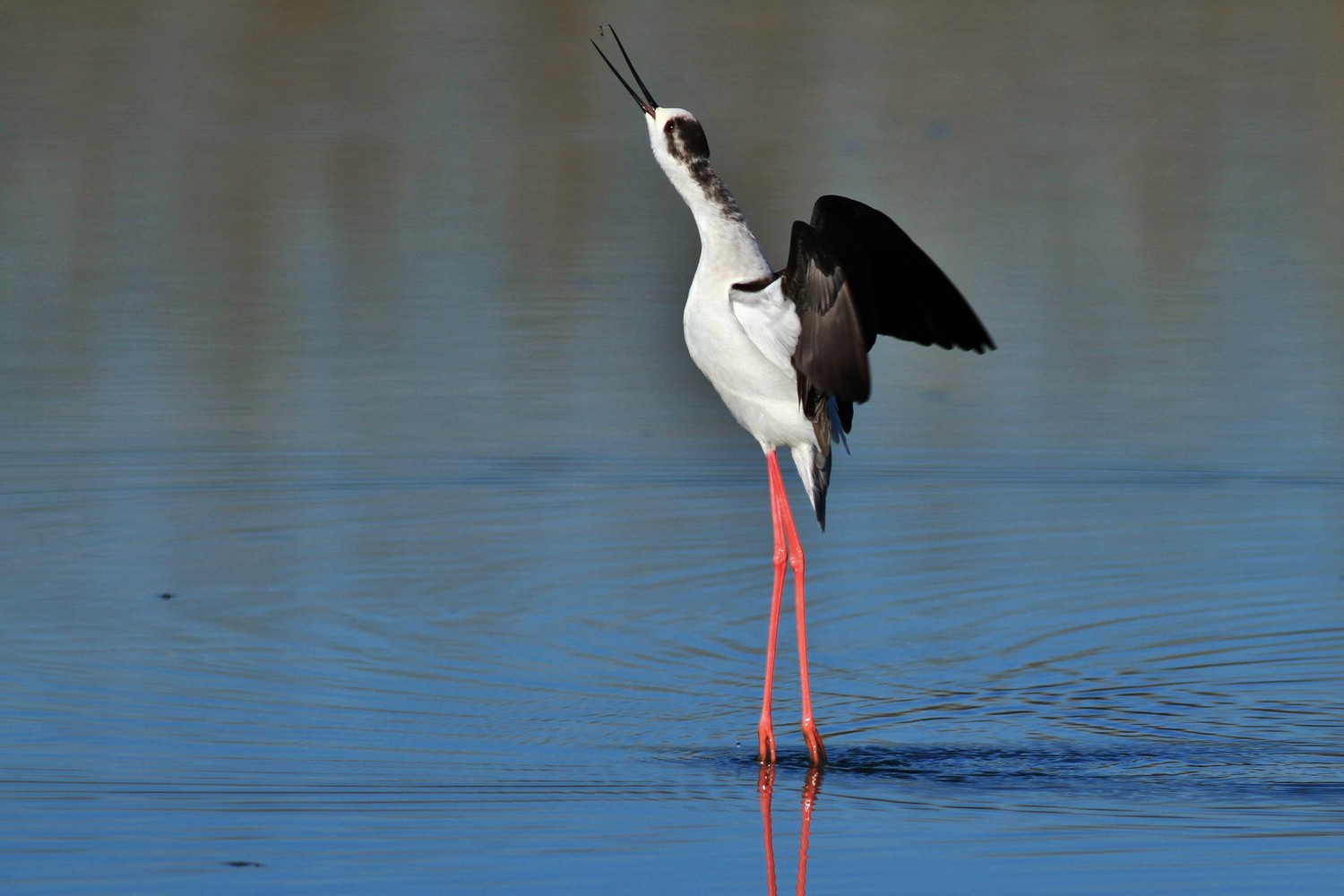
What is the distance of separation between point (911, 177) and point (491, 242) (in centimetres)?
239

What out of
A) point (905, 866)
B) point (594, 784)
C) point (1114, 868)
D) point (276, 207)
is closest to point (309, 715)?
point (594, 784)

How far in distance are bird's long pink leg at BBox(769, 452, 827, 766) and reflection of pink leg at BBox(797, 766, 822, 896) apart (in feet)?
0.24

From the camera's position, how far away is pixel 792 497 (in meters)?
8.15

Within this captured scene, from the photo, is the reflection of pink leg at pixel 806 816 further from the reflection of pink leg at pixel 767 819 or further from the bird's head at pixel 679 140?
the bird's head at pixel 679 140

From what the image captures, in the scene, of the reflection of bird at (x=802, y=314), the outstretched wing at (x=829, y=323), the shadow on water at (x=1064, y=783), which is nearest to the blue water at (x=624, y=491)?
the shadow on water at (x=1064, y=783)

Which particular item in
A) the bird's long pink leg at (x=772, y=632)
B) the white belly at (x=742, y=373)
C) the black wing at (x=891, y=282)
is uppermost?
the black wing at (x=891, y=282)

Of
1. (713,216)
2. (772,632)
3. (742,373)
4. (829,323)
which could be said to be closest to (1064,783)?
(772,632)

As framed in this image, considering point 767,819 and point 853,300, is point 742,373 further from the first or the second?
point 767,819

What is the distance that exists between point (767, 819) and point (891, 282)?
140cm

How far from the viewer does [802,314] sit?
5.33 meters

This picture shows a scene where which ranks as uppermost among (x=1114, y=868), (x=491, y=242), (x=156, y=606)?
(x=491, y=242)

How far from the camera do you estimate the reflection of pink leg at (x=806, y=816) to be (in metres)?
4.52

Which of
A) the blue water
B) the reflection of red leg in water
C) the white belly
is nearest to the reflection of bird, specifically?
the white belly

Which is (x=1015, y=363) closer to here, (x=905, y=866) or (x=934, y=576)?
(x=934, y=576)
